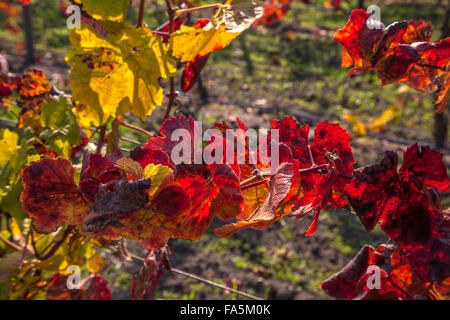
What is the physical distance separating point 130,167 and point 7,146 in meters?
0.64

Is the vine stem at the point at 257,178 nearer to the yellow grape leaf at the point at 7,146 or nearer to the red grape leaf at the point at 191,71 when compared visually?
the red grape leaf at the point at 191,71

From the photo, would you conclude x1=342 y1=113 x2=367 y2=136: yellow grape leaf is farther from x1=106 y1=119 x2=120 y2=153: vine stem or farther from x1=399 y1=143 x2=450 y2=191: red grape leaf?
x1=399 y1=143 x2=450 y2=191: red grape leaf

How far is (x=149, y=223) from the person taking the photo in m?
0.55

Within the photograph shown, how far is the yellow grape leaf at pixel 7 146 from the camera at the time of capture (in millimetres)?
1027

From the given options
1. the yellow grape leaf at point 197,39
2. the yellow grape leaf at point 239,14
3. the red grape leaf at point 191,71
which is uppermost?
the yellow grape leaf at point 239,14

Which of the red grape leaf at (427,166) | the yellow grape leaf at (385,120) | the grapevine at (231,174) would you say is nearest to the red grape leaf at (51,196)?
the grapevine at (231,174)

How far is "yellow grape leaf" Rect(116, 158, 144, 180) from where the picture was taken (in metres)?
0.52

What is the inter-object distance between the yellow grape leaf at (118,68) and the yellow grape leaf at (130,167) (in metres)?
0.26

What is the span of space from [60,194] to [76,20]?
0.38m

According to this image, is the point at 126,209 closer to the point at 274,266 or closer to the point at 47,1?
the point at 274,266

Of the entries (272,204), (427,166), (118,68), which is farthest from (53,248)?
(427,166)

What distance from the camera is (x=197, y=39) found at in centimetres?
75

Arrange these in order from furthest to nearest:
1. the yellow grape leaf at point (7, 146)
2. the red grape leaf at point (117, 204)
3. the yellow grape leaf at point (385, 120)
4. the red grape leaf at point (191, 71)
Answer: the yellow grape leaf at point (385, 120), the yellow grape leaf at point (7, 146), the red grape leaf at point (191, 71), the red grape leaf at point (117, 204)

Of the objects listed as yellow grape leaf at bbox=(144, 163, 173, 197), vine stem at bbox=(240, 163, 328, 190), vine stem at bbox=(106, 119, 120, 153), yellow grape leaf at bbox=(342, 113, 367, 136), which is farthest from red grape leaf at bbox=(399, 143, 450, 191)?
yellow grape leaf at bbox=(342, 113, 367, 136)
